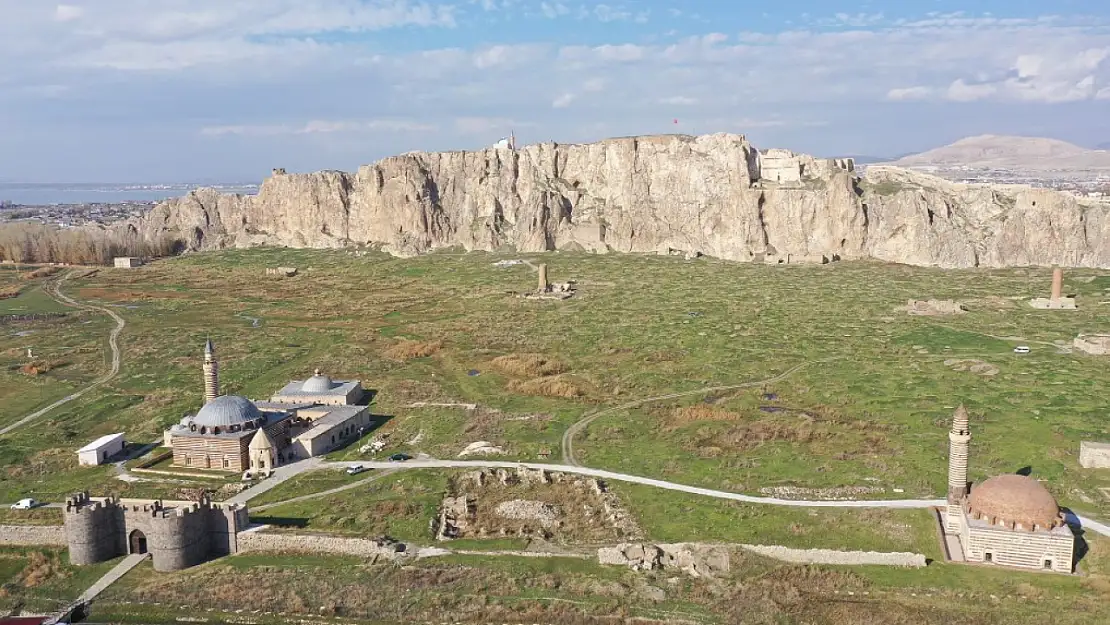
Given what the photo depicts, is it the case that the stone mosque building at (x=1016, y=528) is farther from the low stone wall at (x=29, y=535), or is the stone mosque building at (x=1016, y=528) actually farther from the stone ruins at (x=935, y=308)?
the stone ruins at (x=935, y=308)

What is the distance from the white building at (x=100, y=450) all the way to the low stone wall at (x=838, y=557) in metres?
43.3

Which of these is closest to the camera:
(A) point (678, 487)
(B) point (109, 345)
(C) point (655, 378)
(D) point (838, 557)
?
(D) point (838, 557)

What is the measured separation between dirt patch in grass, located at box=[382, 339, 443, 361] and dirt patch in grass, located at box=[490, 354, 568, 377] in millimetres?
8576

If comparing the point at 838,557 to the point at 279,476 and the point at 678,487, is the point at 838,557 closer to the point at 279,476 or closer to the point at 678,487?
the point at 678,487

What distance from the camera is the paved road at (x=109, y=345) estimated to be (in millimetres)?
67000

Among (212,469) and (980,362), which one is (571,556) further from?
(980,362)

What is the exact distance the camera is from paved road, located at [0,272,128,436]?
2638 inches

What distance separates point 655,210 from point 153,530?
12075cm

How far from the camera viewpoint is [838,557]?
40.4 m

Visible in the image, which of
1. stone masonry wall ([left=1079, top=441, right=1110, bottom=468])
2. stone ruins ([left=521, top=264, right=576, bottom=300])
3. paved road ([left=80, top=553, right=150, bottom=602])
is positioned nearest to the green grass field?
stone masonry wall ([left=1079, top=441, right=1110, bottom=468])

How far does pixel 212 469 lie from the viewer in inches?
2172

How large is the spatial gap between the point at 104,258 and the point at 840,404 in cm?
15555

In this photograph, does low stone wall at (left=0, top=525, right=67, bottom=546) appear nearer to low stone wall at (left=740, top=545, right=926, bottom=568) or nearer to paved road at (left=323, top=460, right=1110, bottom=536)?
paved road at (left=323, top=460, right=1110, bottom=536)

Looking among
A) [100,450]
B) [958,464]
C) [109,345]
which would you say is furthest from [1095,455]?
[109,345]
